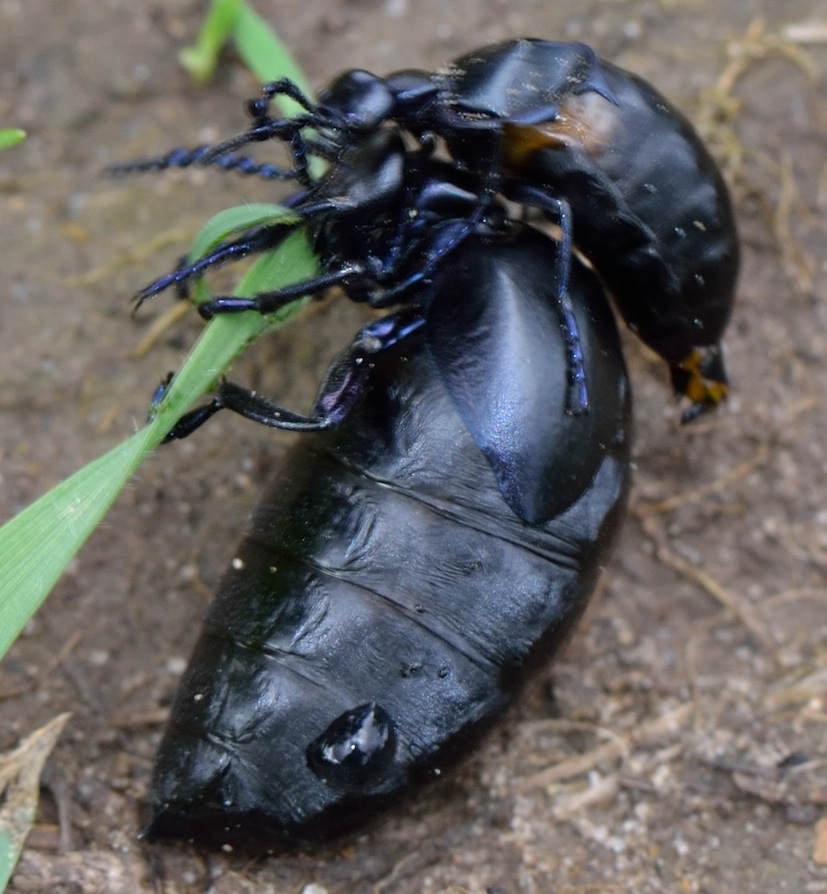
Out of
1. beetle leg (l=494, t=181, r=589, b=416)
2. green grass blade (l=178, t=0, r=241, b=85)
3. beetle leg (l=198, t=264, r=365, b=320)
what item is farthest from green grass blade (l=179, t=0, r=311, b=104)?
beetle leg (l=494, t=181, r=589, b=416)

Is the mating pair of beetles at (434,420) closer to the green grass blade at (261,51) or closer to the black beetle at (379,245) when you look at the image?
the black beetle at (379,245)

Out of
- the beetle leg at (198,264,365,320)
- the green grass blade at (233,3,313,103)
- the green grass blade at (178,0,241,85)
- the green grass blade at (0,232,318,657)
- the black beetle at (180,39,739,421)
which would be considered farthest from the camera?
the green grass blade at (178,0,241,85)

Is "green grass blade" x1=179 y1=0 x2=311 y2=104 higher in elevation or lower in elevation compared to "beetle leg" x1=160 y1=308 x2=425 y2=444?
higher

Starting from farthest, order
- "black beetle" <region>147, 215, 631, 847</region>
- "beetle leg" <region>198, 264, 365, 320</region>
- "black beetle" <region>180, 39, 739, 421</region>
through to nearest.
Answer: "black beetle" <region>180, 39, 739, 421</region> < "beetle leg" <region>198, 264, 365, 320</region> < "black beetle" <region>147, 215, 631, 847</region>

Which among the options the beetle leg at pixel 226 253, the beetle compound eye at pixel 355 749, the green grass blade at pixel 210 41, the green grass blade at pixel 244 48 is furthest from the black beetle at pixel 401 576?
the green grass blade at pixel 210 41

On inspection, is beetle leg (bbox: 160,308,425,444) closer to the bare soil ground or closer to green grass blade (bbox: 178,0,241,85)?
the bare soil ground

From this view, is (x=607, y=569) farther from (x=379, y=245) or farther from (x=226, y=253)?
(x=226, y=253)
